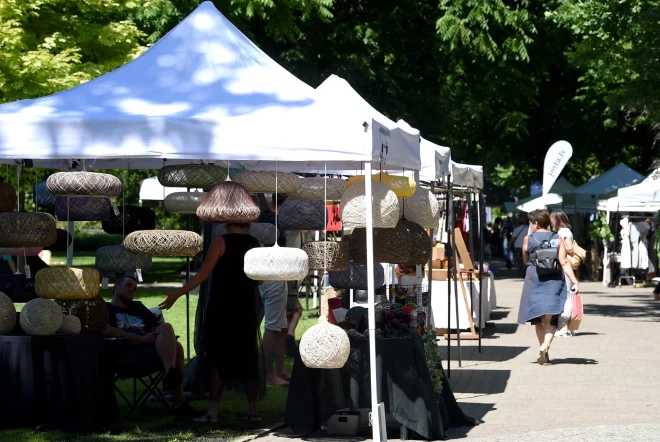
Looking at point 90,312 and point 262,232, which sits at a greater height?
point 262,232

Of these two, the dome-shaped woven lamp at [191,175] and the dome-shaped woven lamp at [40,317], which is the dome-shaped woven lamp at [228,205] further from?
the dome-shaped woven lamp at [40,317]

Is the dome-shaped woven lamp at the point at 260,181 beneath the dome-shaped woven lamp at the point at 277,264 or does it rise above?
above

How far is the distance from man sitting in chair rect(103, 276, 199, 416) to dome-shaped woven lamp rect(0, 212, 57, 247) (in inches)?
35.8

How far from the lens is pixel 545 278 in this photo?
13.5m

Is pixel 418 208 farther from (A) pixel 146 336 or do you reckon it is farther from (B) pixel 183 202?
(B) pixel 183 202

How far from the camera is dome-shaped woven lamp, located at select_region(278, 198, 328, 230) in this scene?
10953 millimetres

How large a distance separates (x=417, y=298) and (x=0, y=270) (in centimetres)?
753

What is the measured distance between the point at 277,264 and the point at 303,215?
108 inches

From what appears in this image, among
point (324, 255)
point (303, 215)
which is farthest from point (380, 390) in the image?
point (303, 215)

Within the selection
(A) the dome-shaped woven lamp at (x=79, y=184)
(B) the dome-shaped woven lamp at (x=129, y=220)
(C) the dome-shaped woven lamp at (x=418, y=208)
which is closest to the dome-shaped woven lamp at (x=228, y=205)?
(A) the dome-shaped woven lamp at (x=79, y=184)

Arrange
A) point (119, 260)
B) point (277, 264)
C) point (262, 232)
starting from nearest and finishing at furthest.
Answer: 1. point (277, 264)
2. point (119, 260)
3. point (262, 232)

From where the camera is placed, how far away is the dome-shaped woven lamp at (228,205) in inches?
341

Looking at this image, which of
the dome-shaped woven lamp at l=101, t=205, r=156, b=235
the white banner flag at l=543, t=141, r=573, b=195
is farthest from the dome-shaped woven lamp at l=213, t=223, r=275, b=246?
the white banner flag at l=543, t=141, r=573, b=195

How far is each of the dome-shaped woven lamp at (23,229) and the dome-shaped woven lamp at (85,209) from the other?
1.75 meters
